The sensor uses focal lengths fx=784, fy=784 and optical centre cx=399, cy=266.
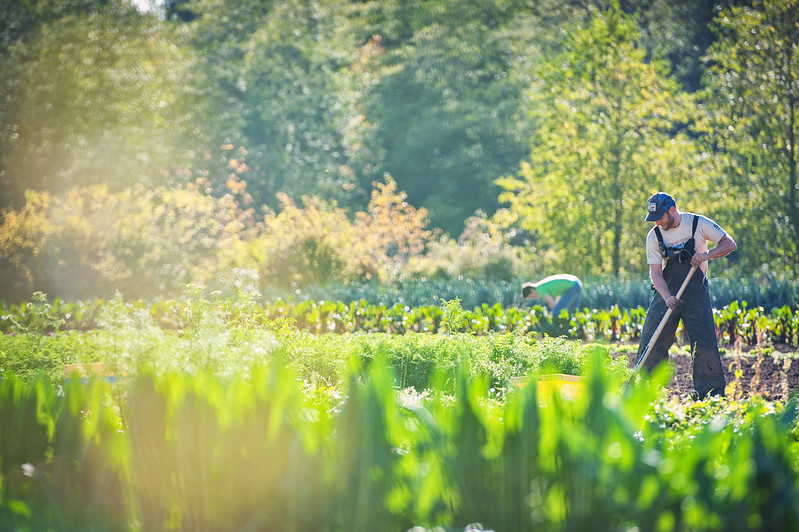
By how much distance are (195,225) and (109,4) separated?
41.7ft

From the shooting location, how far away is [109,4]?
82.8 feet

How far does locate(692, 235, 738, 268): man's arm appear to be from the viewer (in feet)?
19.3

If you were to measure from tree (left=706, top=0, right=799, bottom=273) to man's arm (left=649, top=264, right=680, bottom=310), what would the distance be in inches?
353

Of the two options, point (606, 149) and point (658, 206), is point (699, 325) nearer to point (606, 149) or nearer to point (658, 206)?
point (658, 206)

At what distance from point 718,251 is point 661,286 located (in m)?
0.51

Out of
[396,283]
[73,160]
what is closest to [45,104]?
[73,160]

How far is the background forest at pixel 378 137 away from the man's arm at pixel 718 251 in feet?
12.5

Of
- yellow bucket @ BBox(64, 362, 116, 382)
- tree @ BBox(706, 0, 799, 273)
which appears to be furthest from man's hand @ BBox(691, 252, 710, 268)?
tree @ BBox(706, 0, 799, 273)

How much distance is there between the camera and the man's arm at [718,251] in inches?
232

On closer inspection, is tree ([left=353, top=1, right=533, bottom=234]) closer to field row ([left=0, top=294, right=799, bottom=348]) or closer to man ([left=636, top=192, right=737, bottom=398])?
field row ([left=0, top=294, right=799, bottom=348])

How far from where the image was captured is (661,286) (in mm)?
6090

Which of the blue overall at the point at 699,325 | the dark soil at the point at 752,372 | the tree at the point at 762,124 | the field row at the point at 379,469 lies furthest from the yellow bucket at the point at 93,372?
the tree at the point at 762,124

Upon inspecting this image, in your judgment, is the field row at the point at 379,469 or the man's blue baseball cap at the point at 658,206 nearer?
the field row at the point at 379,469

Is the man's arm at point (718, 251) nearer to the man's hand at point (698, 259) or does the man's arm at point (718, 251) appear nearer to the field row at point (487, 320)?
the man's hand at point (698, 259)
